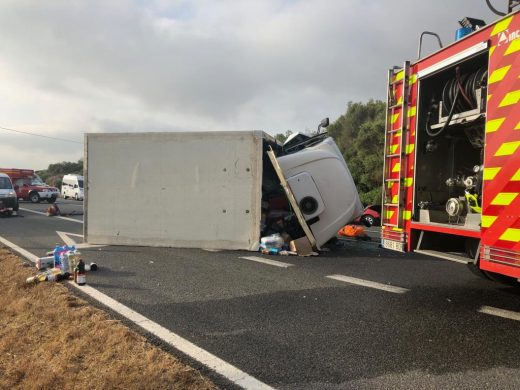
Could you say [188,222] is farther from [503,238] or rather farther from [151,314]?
[503,238]

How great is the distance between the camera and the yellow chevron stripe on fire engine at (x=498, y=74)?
13.0ft

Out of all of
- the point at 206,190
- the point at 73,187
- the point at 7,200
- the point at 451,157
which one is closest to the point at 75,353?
the point at 451,157

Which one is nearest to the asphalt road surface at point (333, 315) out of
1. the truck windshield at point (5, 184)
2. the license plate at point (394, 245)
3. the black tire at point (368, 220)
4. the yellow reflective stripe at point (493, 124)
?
the license plate at point (394, 245)

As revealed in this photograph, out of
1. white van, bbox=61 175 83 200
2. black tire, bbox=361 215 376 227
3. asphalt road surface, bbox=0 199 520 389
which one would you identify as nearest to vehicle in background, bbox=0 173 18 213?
asphalt road surface, bbox=0 199 520 389

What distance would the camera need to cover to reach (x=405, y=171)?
5.44 m

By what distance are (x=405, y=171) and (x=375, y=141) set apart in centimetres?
2248

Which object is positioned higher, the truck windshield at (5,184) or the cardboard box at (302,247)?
the truck windshield at (5,184)

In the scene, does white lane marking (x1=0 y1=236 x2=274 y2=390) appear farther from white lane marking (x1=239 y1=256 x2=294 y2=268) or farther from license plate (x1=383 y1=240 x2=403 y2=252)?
white lane marking (x1=239 y1=256 x2=294 y2=268)

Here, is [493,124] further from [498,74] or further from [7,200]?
[7,200]

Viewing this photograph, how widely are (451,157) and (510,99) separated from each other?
1.99 metres

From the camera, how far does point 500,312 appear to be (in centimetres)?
482

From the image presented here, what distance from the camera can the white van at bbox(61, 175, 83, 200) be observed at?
3712 centimetres

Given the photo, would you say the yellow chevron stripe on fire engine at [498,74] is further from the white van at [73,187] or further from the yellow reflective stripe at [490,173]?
the white van at [73,187]

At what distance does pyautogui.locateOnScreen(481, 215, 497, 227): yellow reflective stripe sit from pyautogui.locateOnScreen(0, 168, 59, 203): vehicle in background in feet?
94.3
